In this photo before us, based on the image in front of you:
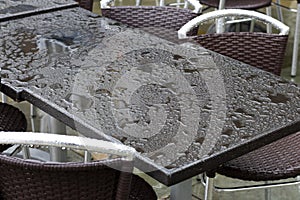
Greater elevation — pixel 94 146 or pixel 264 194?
pixel 94 146

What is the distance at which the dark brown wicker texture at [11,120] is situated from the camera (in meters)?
2.29

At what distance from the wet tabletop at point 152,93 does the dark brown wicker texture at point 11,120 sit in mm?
289

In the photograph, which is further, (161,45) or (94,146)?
(161,45)

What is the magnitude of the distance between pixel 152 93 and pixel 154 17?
1.04 m

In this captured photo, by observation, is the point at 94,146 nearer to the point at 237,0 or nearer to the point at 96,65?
the point at 96,65

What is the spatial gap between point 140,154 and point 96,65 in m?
0.64

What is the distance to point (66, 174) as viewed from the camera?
144 cm

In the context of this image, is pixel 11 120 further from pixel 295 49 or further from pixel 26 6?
pixel 295 49

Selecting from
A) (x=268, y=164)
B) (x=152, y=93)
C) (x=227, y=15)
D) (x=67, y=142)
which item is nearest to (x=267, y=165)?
(x=268, y=164)

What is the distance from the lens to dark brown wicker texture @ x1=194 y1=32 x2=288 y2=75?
2416 mm

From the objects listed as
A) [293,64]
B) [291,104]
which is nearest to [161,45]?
[291,104]

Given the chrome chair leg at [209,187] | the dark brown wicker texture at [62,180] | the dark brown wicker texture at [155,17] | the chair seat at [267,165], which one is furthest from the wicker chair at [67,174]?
the dark brown wicker texture at [155,17]

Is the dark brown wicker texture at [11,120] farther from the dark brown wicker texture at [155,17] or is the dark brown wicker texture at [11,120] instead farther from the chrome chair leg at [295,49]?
the chrome chair leg at [295,49]

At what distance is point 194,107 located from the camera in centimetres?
176
